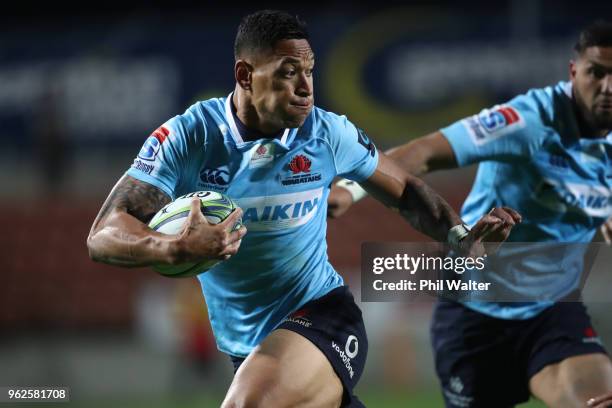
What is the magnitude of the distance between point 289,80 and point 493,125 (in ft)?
4.93

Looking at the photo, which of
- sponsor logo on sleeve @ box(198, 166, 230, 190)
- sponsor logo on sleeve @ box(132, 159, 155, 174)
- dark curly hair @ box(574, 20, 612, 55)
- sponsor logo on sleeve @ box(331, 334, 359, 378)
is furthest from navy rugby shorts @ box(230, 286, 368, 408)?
dark curly hair @ box(574, 20, 612, 55)

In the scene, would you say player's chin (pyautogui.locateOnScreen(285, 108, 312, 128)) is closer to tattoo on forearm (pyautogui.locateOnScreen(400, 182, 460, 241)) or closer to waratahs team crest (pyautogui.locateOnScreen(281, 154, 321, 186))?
waratahs team crest (pyautogui.locateOnScreen(281, 154, 321, 186))

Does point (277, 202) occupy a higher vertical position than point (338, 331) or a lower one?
higher

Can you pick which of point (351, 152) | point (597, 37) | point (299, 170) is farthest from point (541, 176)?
point (299, 170)

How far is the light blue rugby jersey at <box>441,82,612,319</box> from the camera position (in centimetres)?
544

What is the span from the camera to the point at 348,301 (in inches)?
189

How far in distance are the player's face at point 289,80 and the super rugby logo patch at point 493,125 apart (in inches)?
52.2

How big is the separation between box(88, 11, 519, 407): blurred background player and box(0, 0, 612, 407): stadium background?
7.61 metres

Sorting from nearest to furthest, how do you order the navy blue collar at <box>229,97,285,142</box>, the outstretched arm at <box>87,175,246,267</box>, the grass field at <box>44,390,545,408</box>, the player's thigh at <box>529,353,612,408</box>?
the outstretched arm at <box>87,175,246,267</box>
the navy blue collar at <box>229,97,285,142</box>
the player's thigh at <box>529,353,612,408</box>
the grass field at <box>44,390,545,408</box>

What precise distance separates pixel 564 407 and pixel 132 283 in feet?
36.6

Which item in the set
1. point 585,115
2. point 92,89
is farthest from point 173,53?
point 585,115

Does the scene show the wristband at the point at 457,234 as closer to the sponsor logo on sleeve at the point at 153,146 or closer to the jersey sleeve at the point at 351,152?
the jersey sleeve at the point at 351,152

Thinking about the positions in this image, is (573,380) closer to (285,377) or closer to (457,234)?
(457,234)

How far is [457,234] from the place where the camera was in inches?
187
